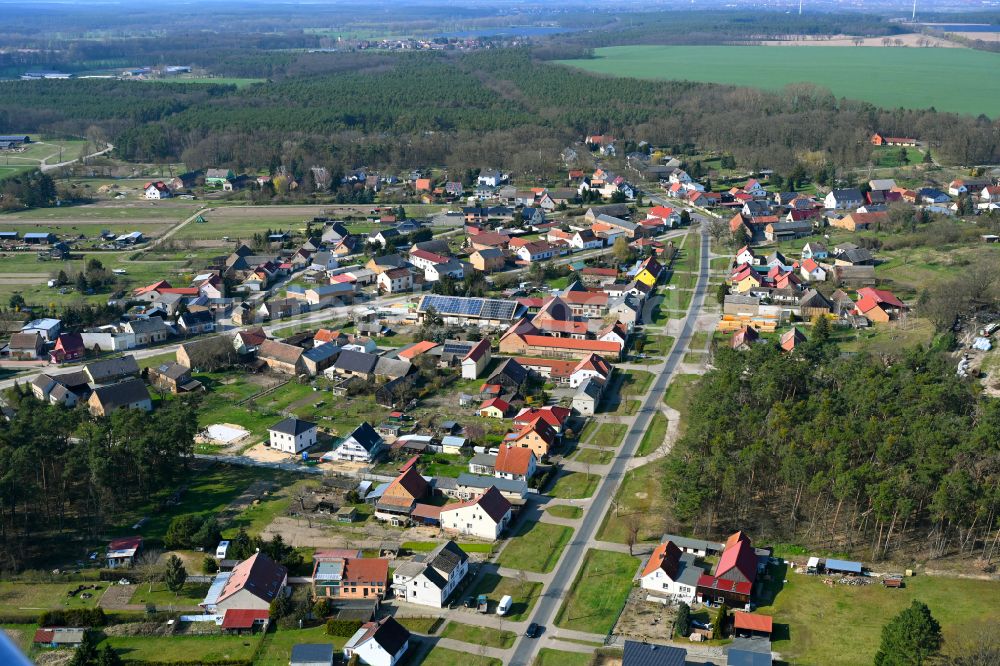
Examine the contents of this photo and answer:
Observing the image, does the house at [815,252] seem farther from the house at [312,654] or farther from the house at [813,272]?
the house at [312,654]

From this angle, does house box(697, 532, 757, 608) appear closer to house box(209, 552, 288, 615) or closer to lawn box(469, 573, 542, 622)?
lawn box(469, 573, 542, 622)

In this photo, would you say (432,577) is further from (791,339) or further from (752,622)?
(791,339)

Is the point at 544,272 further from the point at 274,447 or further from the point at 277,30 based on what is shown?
the point at 277,30

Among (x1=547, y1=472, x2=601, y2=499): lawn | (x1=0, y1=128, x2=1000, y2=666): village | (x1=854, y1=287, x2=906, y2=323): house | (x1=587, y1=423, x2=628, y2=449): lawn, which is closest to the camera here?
(x1=0, y1=128, x2=1000, y2=666): village

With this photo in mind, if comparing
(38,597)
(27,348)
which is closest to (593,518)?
(38,597)

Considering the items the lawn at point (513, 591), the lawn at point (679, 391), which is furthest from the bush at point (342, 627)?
the lawn at point (679, 391)

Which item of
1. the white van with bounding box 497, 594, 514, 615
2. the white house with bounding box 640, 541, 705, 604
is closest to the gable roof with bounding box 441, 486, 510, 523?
the white van with bounding box 497, 594, 514, 615
